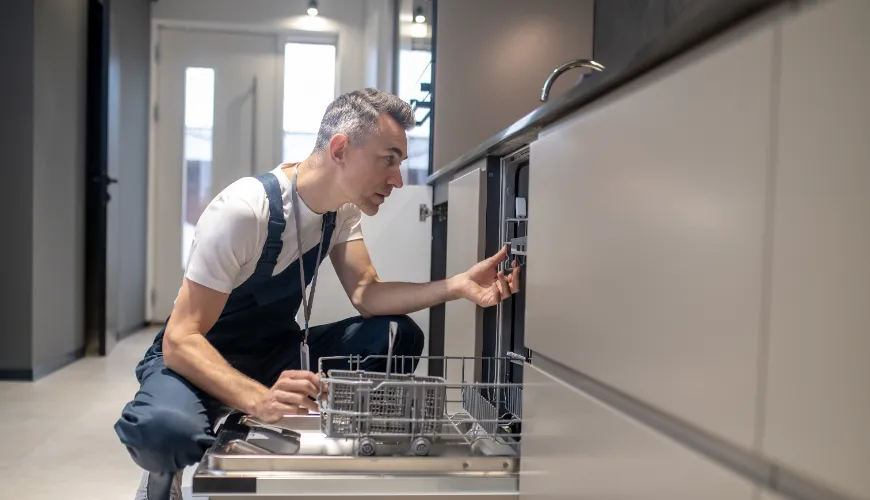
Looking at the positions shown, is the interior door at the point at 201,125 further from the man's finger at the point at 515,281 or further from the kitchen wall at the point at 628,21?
the man's finger at the point at 515,281

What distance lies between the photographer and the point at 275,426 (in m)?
1.32

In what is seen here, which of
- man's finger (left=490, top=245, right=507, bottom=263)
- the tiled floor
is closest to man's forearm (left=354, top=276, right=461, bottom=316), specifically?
man's finger (left=490, top=245, right=507, bottom=263)

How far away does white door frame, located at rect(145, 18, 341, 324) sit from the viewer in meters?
5.45

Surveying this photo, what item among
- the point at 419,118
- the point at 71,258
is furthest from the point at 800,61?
the point at 71,258

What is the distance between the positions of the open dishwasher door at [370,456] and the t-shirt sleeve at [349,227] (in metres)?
0.77

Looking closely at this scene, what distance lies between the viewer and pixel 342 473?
3.65 feet

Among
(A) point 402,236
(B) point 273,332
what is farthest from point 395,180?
(A) point 402,236

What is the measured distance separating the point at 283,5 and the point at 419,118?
2.61m

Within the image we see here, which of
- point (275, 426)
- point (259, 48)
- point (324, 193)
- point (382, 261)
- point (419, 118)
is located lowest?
point (275, 426)

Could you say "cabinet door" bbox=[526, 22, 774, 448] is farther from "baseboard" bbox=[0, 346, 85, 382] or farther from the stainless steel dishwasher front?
"baseboard" bbox=[0, 346, 85, 382]

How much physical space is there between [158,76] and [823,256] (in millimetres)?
5656

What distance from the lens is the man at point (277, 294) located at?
1.35 metres

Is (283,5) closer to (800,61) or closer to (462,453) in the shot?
(462,453)

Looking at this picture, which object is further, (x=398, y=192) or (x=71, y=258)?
(x=71, y=258)
